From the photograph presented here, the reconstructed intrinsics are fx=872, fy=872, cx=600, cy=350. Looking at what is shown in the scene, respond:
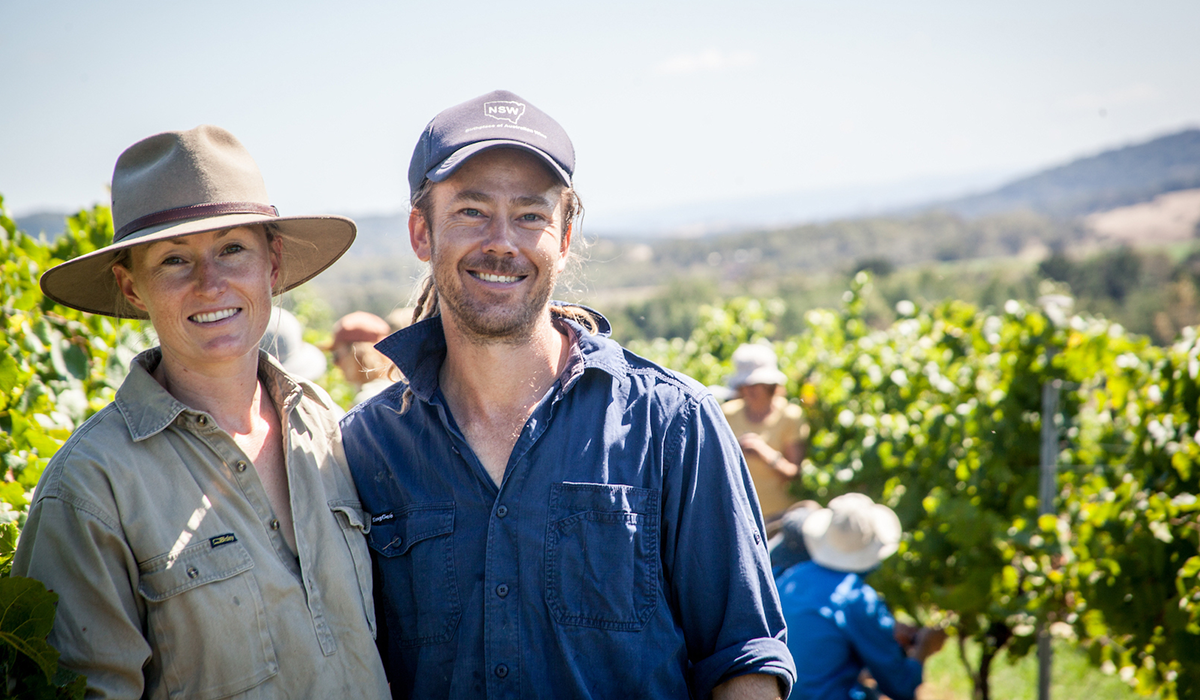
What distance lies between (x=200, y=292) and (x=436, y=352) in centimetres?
58

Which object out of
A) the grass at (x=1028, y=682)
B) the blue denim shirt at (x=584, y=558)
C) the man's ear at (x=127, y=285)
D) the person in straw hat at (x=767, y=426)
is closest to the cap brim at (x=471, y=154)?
the blue denim shirt at (x=584, y=558)

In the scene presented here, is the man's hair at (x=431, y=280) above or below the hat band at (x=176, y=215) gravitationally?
below

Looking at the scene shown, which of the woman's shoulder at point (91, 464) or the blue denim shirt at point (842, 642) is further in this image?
the blue denim shirt at point (842, 642)

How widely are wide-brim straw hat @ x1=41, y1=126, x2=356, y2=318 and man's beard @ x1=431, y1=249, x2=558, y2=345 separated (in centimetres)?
30

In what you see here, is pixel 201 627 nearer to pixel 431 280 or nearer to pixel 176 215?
pixel 176 215

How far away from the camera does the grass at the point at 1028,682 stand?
21.7 ft

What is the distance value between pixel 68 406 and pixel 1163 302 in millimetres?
43200

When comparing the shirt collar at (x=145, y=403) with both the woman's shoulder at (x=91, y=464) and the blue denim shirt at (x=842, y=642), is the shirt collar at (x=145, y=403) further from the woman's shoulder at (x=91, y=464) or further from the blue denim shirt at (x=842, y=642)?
the blue denim shirt at (x=842, y=642)

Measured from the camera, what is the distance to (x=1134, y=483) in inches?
141

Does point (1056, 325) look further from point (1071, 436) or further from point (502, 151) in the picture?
point (502, 151)

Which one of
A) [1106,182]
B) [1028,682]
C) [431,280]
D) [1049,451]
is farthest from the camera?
[1106,182]

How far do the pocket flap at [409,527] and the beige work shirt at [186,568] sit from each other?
8 cm

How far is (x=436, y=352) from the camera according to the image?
6.83 ft

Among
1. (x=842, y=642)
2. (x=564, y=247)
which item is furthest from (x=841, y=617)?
(x=564, y=247)
